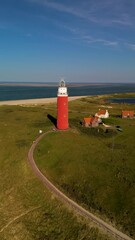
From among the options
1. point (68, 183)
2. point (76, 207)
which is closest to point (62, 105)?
point (68, 183)

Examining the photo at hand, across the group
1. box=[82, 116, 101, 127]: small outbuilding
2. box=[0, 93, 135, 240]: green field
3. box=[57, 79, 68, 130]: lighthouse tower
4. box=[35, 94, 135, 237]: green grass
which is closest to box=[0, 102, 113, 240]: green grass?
box=[0, 93, 135, 240]: green field

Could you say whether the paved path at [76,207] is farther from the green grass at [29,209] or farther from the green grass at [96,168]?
the green grass at [96,168]

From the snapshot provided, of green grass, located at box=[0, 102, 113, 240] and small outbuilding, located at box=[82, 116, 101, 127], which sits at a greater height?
small outbuilding, located at box=[82, 116, 101, 127]

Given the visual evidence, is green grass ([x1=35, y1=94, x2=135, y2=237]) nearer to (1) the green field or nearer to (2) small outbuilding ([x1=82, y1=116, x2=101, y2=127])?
(1) the green field

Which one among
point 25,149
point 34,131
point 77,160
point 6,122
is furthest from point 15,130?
point 77,160

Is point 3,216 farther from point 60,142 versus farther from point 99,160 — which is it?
point 60,142
